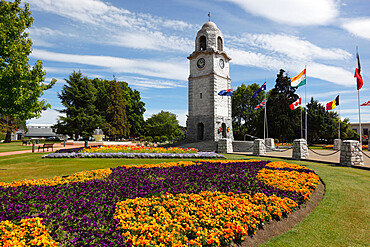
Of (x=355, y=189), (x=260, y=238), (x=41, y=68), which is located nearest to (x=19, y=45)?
(x=41, y=68)

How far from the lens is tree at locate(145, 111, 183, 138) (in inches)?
2025

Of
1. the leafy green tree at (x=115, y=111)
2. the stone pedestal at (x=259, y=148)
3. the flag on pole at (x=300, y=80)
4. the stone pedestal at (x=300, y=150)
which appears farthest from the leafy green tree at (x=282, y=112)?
the leafy green tree at (x=115, y=111)

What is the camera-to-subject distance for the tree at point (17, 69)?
10852 millimetres

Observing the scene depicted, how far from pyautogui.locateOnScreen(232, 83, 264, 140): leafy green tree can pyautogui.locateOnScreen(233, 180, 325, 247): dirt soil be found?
4400 centimetres

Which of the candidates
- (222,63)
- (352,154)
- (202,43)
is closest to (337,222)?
(352,154)

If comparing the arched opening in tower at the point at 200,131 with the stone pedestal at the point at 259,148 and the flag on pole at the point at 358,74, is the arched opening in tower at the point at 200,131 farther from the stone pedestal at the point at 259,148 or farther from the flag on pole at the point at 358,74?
the flag on pole at the point at 358,74

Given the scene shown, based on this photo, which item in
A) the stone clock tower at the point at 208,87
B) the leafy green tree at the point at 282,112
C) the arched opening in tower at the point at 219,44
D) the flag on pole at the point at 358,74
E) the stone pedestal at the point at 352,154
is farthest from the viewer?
the leafy green tree at the point at 282,112

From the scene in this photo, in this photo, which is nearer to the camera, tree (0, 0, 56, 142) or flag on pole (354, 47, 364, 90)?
tree (0, 0, 56, 142)

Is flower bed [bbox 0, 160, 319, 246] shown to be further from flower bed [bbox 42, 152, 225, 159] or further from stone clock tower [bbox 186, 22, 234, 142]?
stone clock tower [bbox 186, 22, 234, 142]

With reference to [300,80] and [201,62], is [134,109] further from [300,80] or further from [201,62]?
[300,80]

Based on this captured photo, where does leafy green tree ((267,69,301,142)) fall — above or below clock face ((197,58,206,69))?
below

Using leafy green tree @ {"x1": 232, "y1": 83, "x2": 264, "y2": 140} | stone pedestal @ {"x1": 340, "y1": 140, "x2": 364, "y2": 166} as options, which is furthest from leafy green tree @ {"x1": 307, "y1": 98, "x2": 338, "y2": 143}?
stone pedestal @ {"x1": 340, "y1": 140, "x2": 364, "y2": 166}

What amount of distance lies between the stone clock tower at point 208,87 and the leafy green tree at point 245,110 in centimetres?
1859

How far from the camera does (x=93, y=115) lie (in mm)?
Answer: 44188
